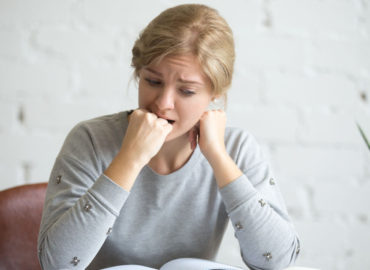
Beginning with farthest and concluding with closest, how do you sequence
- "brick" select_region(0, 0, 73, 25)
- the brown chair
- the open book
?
"brick" select_region(0, 0, 73, 25) < the brown chair < the open book

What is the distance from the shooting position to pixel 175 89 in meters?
0.80

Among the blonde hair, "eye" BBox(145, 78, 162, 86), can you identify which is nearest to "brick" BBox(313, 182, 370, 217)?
the blonde hair

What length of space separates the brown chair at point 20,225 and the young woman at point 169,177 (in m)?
0.14

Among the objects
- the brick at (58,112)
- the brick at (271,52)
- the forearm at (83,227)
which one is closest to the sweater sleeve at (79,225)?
the forearm at (83,227)

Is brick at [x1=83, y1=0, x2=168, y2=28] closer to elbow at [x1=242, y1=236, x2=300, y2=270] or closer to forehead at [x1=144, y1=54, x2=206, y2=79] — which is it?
forehead at [x1=144, y1=54, x2=206, y2=79]

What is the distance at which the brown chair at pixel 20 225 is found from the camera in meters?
0.90

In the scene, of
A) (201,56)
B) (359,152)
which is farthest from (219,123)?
(359,152)

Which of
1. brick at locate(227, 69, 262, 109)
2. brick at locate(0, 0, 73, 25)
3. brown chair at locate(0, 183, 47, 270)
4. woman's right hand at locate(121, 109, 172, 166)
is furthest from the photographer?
brick at locate(227, 69, 262, 109)

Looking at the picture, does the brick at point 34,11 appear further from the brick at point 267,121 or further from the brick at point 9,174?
the brick at point 267,121

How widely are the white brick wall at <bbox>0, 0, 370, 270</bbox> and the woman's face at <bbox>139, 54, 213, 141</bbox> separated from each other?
17.4 inches

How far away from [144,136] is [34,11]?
62 centimetres

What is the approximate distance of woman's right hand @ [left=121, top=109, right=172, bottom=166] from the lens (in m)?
0.78

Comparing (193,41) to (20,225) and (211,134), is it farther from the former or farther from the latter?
(20,225)

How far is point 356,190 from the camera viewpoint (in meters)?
1.41
